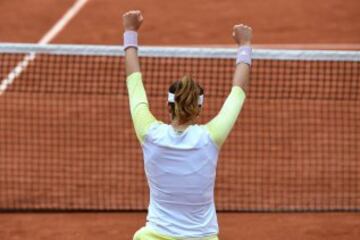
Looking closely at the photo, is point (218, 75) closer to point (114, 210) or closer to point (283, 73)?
point (283, 73)

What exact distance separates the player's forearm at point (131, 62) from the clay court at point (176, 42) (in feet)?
12.8

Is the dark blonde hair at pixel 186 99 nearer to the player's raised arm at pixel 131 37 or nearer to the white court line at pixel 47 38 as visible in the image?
the player's raised arm at pixel 131 37

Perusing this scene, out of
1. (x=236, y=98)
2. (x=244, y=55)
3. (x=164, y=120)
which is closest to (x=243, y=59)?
(x=244, y=55)

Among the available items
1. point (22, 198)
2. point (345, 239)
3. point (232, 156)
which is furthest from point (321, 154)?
point (22, 198)

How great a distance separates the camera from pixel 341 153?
443 inches

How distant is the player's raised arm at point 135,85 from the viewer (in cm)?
Answer: 512

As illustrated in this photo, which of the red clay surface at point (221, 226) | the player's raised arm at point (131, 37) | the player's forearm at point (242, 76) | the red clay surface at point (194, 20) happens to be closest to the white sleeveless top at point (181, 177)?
the player's forearm at point (242, 76)

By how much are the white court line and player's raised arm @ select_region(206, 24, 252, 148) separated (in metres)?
8.38

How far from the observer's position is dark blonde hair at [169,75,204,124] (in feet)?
16.5

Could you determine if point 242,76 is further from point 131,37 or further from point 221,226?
point 221,226

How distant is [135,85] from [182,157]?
49cm

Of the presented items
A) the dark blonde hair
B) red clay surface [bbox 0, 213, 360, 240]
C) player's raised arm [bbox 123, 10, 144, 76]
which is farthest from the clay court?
the dark blonde hair

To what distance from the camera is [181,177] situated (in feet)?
16.8

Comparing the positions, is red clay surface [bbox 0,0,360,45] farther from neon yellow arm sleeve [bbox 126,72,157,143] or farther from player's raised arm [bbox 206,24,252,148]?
neon yellow arm sleeve [bbox 126,72,157,143]
